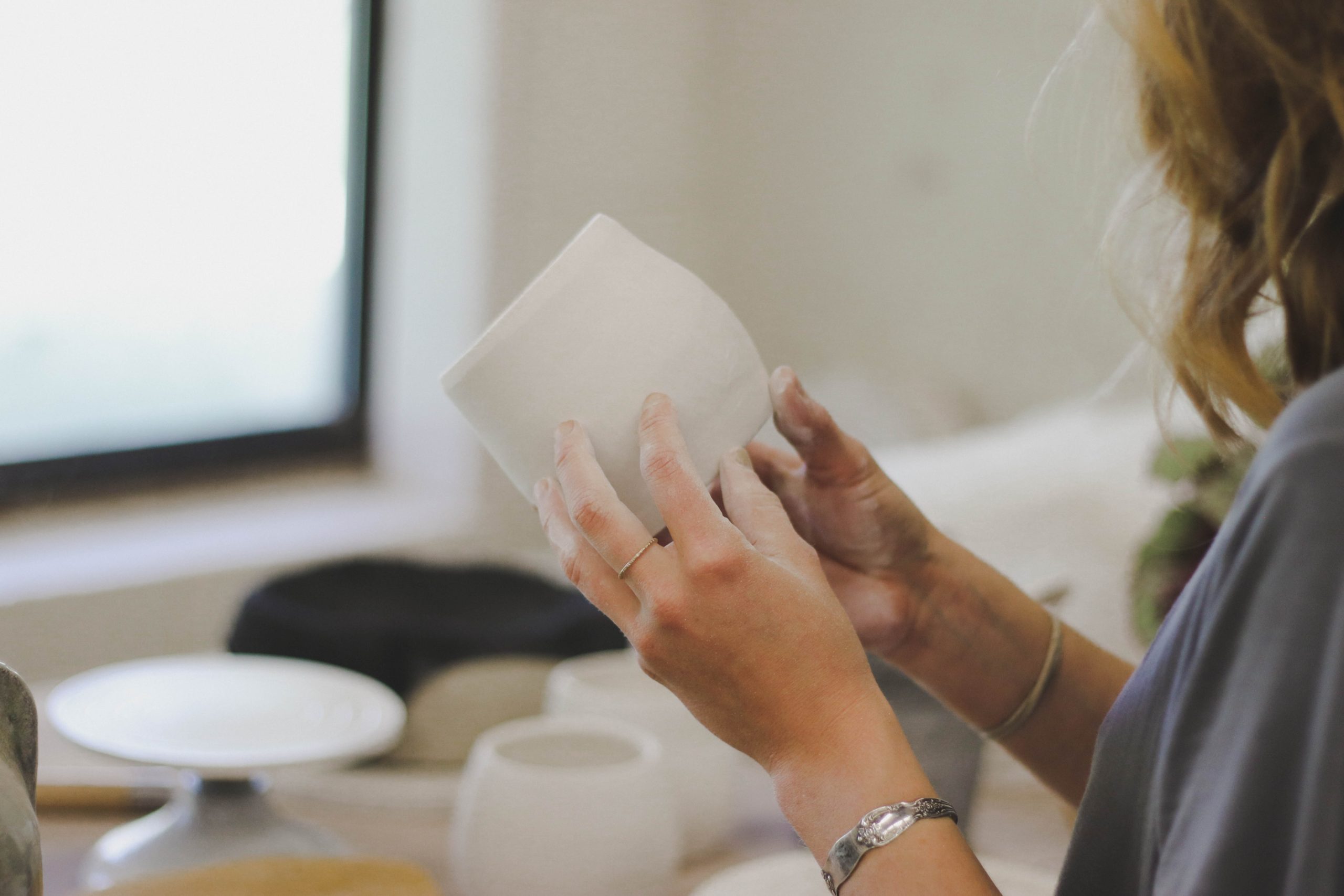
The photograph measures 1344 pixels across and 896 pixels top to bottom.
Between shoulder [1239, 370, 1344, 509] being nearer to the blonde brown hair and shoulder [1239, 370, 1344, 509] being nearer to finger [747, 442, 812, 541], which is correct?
the blonde brown hair

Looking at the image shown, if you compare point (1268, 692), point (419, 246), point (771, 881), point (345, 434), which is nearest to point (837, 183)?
point (419, 246)

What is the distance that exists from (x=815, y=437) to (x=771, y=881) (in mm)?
208

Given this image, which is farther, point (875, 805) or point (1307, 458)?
point (875, 805)

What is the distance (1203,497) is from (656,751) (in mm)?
325

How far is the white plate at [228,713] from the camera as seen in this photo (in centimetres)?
61

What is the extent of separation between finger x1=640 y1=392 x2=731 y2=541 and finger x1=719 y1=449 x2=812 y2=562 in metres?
0.03

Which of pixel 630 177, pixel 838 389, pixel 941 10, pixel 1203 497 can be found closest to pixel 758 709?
pixel 1203 497

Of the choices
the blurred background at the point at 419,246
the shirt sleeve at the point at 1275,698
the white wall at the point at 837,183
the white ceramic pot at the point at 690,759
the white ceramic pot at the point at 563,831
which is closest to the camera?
the shirt sleeve at the point at 1275,698

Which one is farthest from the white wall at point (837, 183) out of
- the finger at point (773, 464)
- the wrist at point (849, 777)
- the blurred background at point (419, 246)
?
the wrist at point (849, 777)

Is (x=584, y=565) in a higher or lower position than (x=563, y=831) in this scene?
higher

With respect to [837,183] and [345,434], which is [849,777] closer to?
[345,434]

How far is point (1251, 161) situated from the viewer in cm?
45

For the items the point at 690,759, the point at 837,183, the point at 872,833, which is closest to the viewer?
the point at 872,833

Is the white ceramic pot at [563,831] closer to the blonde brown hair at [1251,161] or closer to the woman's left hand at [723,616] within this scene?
the woman's left hand at [723,616]
